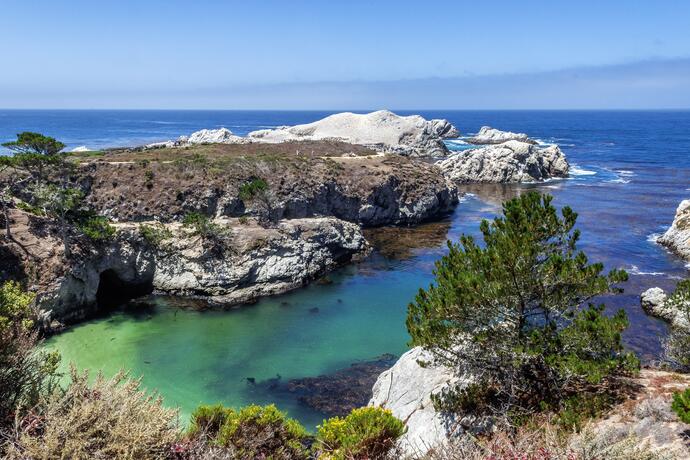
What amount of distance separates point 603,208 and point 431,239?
33.5m

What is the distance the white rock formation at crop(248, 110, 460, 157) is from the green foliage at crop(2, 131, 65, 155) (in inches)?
3673

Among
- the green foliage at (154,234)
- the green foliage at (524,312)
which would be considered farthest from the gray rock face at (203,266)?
the green foliage at (524,312)

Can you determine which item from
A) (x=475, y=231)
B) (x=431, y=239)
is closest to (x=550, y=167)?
(x=475, y=231)

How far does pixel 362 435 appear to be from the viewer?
13.7m

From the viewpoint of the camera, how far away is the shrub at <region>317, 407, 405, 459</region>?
44.2 feet

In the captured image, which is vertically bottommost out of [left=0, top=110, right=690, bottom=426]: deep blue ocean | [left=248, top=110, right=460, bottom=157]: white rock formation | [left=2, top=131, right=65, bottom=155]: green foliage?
[left=0, top=110, right=690, bottom=426]: deep blue ocean

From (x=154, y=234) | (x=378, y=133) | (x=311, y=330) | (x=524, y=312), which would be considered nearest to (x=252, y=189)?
(x=154, y=234)

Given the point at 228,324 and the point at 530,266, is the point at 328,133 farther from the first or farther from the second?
the point at 530,266

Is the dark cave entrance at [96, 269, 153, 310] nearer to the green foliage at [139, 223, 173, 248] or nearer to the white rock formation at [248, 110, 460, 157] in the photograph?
the green foliage at [139, 223, 173, 248]

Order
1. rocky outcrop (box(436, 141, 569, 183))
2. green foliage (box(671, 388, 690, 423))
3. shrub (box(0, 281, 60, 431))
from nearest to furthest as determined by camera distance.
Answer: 1. green foliage (box(671, 388, 690, 423))
2. shrub (box(0, 281, 60, 431))
3. rocky outcrop (box(436, 141, 569, 183))

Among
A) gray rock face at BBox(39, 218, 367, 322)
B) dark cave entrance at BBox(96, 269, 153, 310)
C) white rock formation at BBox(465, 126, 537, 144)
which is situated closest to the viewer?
gray rock face at BBox(39, 218, 367, 322)

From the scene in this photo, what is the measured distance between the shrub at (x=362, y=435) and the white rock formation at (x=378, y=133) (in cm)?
11517

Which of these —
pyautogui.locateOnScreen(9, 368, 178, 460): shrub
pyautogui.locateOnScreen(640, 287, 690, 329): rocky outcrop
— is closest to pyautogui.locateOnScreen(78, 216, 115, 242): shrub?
pyautogui.locateOnScreen(9, 368, 178, 460): shrub

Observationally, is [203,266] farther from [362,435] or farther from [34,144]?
[362,435]
